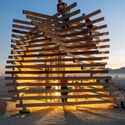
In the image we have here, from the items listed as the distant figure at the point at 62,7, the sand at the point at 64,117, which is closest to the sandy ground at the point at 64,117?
the sand at the point at 64,117

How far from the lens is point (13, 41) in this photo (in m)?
13.6

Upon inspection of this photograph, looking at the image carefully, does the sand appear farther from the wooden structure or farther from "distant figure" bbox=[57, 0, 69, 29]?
"distant figure" bbox=[57, 0, 69, 29]

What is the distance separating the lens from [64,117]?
34.8ft

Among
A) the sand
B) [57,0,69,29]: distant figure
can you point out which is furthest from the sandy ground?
[57,0,69,29]: distant figure

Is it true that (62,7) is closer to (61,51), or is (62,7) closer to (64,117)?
(61,51)

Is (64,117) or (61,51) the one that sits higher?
(61,51)

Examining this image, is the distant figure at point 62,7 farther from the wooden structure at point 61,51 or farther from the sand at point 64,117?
the sand at point 64,117

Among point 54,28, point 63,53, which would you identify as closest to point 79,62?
point 63,53

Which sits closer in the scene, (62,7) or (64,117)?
(64,117)

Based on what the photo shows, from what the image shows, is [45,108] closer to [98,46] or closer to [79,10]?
[98,46]

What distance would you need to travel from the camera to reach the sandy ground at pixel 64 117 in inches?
385

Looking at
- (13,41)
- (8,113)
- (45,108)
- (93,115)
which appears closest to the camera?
(93,115)

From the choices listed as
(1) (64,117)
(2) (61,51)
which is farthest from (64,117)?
(2) (61,51)

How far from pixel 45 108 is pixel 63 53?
9.21 feet
